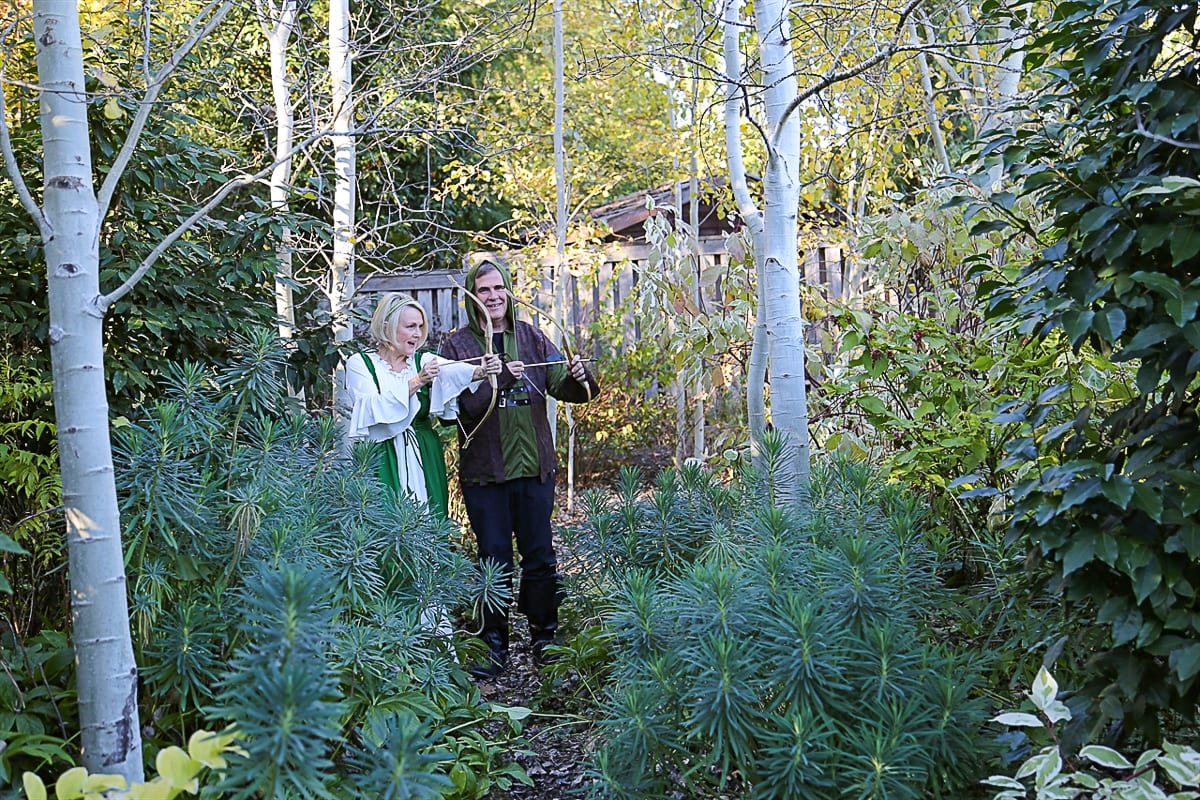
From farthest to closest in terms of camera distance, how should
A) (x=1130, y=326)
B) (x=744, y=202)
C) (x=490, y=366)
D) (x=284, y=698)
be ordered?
(x=744, y=202) < (x=490, y=366) < (x=1130, y=326) < (x=284, y=698)

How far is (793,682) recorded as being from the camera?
2256 millimetres

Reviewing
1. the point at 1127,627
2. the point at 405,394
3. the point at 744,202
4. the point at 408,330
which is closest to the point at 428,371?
the point at 405,394

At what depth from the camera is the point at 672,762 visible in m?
2.43

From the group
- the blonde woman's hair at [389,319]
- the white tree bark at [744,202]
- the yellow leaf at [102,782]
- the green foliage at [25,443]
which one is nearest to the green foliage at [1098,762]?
the yellow leaf at [102,782]

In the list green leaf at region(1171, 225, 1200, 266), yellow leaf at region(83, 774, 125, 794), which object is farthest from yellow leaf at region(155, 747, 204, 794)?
green leaf at region(1171, 225, 1200, 266)

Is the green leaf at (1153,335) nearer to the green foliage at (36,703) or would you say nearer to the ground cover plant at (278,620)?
the ground cover plant at (278,620)

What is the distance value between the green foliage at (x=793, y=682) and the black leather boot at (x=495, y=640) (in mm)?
1330

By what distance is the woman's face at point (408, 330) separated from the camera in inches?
170

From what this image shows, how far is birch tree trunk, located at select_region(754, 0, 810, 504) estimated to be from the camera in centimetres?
385

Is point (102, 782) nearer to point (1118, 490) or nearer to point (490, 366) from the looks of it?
point (1118, 490)

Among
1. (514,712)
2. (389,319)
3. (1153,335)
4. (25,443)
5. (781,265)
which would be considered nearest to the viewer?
(1153,335)

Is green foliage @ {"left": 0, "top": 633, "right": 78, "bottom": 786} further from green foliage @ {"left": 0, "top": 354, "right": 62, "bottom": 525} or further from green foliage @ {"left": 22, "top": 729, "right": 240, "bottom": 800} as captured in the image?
green foliage @ {"left": 0, "top": 354, "right": 62, "bottom": 525}

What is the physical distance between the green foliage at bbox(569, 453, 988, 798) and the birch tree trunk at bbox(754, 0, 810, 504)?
1.04 metres

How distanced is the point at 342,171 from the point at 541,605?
2444 millimetres
